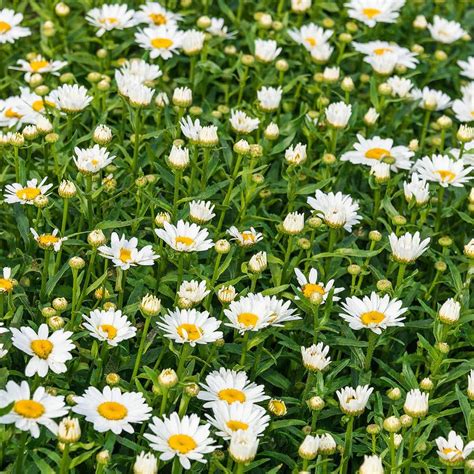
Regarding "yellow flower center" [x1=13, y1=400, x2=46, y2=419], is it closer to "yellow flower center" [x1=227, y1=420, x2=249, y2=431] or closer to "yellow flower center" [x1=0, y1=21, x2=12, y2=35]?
"yellow flower center" [x1=227, y1=420, x2=249, y2=431]

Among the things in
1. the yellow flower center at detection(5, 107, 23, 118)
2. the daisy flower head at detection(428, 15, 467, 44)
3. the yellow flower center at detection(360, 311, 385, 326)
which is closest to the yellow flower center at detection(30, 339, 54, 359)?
the yellow flower center at detection(360, 311, 385, 326)

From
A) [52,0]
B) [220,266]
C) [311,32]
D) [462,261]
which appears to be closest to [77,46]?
[52,0]

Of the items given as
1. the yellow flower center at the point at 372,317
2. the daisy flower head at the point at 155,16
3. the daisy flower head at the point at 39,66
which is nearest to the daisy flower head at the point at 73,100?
the daisy flower head at the point at 39,66

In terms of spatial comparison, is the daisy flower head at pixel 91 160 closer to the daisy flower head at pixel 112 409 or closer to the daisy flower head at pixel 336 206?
the daisy flower head at pixel 336 206

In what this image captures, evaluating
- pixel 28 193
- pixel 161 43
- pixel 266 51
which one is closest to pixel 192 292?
pixel 28 193

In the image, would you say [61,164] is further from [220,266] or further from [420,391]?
[420,391]

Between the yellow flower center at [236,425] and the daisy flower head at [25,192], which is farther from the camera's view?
the daisy flower head at [25,192]

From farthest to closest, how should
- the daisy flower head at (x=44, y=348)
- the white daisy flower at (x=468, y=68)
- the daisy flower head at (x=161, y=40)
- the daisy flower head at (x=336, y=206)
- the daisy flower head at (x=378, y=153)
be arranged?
the white daisy flower at (x=468, y=68) → the daisy flower head at (x=161, y=40) → the daisy flower head at (x=378, y=153) → the daisy flower head at (x=336, y=206) → the daisy flower head at (x=44, y=348)
